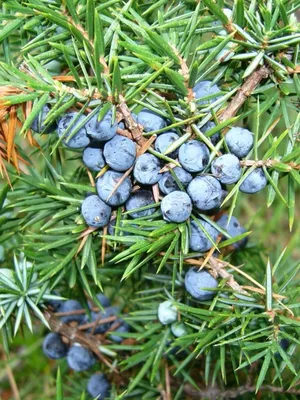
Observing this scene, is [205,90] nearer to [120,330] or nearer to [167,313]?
[167,313]

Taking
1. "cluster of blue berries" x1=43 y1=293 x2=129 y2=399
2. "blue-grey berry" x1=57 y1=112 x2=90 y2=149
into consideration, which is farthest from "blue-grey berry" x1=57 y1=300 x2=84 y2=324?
"blue-grey berry" x1=57 y1=112 x2=90 y2=149

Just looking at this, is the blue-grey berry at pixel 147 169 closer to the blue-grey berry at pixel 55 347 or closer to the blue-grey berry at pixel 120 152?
the blue-grey berry at pixel 120 152

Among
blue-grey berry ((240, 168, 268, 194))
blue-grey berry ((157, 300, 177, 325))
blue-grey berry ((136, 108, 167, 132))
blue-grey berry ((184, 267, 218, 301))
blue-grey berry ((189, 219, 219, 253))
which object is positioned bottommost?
blue-grey berry ((157, 300, 177, 325))

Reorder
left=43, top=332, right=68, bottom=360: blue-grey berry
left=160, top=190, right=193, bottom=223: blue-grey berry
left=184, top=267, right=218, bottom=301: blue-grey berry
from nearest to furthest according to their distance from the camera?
left=160, top=190, right=193, bottom=223: blue-grey berry, left=184, top=267, right=218, bottom=301: blue-grey berry, left=43, top=332, right=68, bottom=360: blue-grey berry

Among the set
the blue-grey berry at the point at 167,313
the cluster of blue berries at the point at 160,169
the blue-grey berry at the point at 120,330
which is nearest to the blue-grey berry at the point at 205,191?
the cluster of blue berries at the point at 160,169

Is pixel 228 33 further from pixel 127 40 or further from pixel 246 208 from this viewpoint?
pixel 246 208

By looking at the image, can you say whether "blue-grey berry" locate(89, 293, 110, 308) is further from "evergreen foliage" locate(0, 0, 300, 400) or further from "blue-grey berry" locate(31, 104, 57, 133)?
"blue-grey berry" locate(31, 104, 57, 133)

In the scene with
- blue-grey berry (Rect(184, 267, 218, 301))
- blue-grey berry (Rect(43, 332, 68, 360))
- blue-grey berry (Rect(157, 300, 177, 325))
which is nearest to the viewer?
blue-grey berry (Rect(184, 267, 218, 301))

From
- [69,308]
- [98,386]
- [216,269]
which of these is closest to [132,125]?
[216,269]
